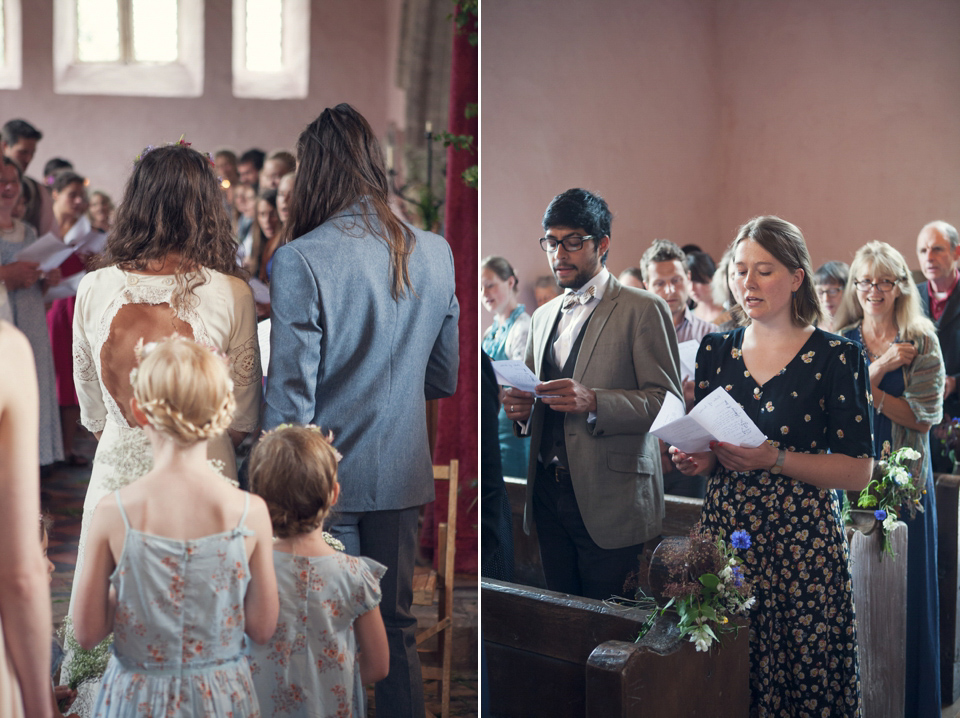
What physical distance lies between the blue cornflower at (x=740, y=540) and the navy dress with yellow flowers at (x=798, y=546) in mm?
59

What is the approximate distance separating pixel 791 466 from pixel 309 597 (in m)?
1.38

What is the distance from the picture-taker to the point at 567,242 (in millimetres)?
2680

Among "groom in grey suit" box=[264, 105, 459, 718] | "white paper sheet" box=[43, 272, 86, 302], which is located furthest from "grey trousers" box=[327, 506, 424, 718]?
"white paper sheet" box=[43, 272, 86, 302]

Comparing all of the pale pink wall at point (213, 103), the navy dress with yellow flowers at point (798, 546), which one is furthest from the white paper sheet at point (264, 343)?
the navy dress with yellow flowers at point (798, 546)

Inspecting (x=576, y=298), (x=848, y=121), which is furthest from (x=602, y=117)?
(x=848, y=121)

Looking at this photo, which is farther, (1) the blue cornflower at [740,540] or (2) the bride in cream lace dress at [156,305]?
(1) the blue cornflower at [740,540]

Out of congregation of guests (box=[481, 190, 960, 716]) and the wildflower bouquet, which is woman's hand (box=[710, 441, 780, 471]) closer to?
congregation of guests (box=[481, 190, 960, 716])

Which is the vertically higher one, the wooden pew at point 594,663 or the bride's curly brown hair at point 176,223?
the bride's curly brown hair at point 176,223

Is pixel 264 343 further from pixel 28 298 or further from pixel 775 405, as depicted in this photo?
pixel 775 405

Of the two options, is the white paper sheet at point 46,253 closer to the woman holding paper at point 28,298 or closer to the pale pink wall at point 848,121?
the woman holding paper at point 28,298

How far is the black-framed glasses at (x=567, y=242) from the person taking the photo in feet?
8.77

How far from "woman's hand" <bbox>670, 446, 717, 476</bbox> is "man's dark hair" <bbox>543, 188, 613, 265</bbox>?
2.03 ft

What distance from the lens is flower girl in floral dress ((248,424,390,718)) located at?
6.26ft

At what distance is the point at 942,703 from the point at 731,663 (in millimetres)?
995
